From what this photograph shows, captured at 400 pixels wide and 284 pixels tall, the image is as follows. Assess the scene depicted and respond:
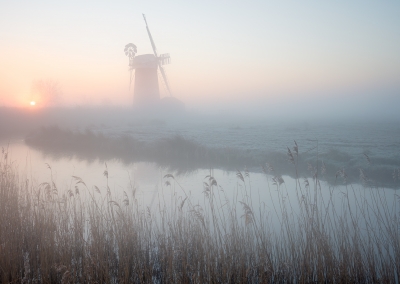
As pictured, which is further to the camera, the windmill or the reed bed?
the windmill

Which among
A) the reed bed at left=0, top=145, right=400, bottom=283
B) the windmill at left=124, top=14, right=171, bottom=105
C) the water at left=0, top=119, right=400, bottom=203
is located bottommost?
the reed bed at left=0, top=145, right=400, bottom=283

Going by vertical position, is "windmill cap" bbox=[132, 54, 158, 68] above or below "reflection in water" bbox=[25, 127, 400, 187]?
above

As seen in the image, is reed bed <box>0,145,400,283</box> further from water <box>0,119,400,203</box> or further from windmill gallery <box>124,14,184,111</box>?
windmill gallery <box>124,14,184,111</box>

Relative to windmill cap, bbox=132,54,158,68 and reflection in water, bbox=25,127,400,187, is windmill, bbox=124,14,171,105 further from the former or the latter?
reflection in water, bbox=25,127,400,187

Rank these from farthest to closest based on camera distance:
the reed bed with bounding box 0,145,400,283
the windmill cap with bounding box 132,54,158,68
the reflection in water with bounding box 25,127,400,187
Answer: the windmill cap with bounding box 132,54,158,68 → the reflection in water with bounding box 25,127,400,187 → the reed bed with bounding box 0,145,400,283

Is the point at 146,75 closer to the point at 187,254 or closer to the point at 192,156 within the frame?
the point at 192,156

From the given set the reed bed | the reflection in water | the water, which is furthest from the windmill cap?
the reed bed

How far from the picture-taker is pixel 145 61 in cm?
3189

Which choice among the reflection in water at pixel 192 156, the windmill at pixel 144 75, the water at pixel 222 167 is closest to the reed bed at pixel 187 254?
the water at pixel 222 167

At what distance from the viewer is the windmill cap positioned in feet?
105

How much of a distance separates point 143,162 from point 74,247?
9.30 meters

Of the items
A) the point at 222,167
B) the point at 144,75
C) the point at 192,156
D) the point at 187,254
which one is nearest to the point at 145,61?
the point at 144,75

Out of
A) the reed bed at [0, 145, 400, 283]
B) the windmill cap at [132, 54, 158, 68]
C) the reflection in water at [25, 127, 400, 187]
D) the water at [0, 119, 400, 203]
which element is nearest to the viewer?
the reed bed at [0, 145, 400, 283]

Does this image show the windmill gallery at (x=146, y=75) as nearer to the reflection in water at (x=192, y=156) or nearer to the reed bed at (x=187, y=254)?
the reflection in water at (x=192, y=156)
